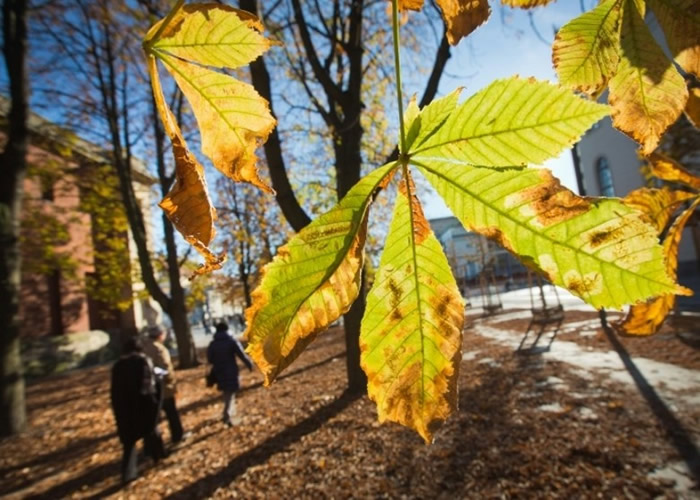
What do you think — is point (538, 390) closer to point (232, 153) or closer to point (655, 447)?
point (655, 447)

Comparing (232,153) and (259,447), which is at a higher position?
(232,153)

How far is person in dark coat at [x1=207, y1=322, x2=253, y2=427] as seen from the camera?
21.7 ft

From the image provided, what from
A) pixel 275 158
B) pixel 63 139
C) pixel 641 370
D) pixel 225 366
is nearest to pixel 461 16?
pixel 275 158

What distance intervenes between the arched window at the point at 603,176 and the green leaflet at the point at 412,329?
27470mm

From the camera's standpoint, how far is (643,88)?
51 cm

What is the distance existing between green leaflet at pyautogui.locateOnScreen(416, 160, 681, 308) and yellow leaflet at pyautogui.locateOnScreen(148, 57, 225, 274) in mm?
209

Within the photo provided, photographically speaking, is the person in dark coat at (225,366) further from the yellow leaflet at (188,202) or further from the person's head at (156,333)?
the yellow leaflet at (188,202)

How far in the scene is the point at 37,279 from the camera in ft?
49.1

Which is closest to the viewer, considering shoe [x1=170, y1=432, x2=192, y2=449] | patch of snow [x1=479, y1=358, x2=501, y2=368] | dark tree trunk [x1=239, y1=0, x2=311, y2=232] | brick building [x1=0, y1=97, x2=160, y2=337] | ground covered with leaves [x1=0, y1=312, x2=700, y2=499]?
dark tree trunk [x1=239, y1=0, x2=311, y2=232]

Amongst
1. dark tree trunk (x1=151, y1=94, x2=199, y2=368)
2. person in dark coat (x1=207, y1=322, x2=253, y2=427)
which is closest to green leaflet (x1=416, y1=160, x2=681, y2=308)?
person in dark coat (x1=207, y1=322, x2=253, y2=427)

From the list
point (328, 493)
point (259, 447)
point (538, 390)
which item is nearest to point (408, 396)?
point (328, 493)

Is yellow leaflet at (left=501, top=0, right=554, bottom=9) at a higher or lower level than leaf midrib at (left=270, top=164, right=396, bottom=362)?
higher

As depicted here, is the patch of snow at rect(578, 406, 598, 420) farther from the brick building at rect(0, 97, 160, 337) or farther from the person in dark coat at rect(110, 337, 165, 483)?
the brick building at rect(0, 97, 160, 337)

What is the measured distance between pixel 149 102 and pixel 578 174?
991 centimetres
